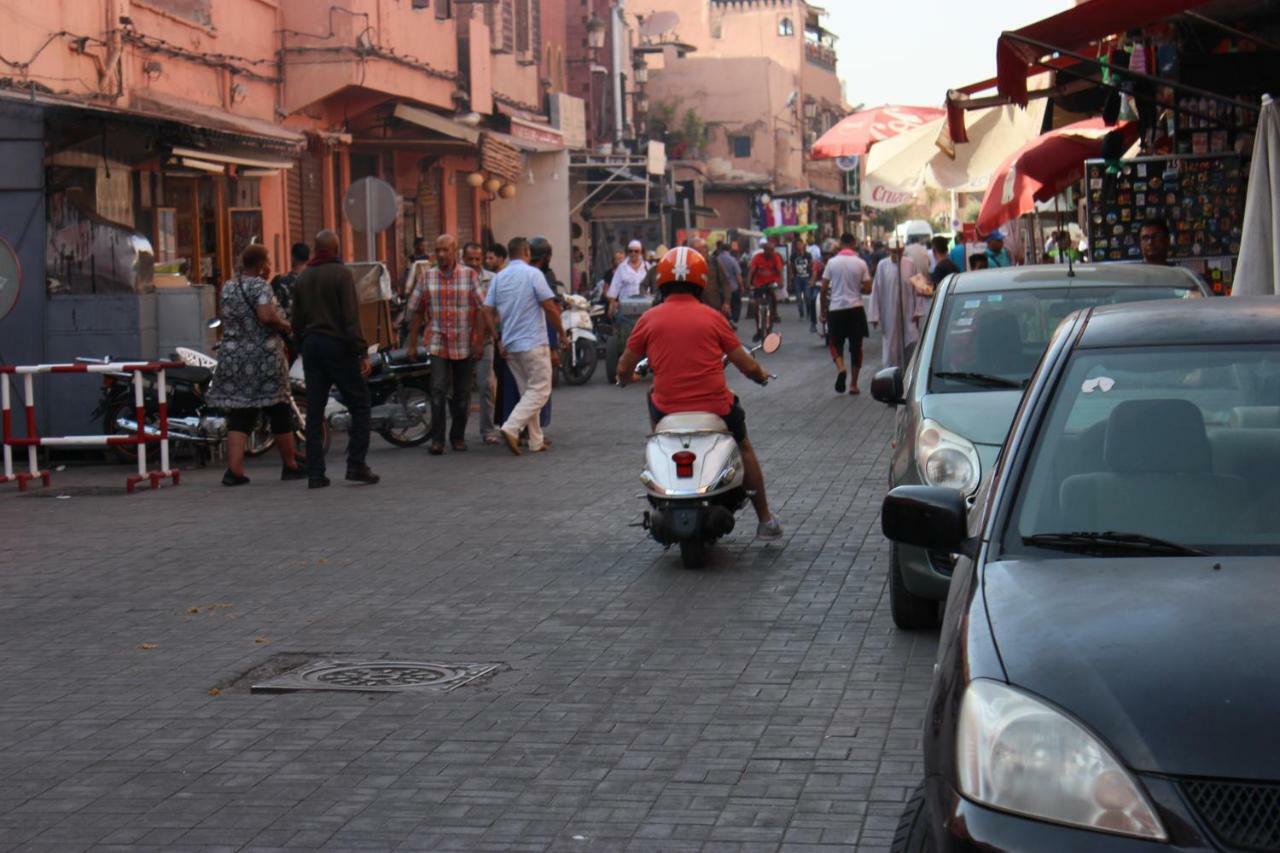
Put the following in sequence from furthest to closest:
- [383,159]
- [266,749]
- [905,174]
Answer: [383,159] < [905,174] < [266,749]

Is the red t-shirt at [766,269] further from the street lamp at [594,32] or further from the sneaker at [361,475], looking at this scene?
the sneaker at [361,475]

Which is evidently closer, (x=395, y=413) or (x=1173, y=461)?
(x=1173, y=461)

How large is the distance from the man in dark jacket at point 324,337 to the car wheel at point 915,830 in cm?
993

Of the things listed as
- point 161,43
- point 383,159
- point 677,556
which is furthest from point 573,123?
point 677,556

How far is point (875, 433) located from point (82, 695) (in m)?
10.6

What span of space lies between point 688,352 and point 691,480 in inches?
30.3

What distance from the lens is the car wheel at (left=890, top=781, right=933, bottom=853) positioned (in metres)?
3.91

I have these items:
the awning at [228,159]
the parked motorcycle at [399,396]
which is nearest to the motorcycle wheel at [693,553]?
the parked motorcycle at [399,396]

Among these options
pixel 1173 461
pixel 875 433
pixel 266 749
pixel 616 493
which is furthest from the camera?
pixel 875 433

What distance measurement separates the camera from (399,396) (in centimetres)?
1689

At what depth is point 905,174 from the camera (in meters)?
19.1

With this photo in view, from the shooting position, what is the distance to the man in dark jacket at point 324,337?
13812 millimetres

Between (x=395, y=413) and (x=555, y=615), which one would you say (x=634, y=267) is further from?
(x=555, y=615)

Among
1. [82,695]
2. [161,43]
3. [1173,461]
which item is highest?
[161,43]
